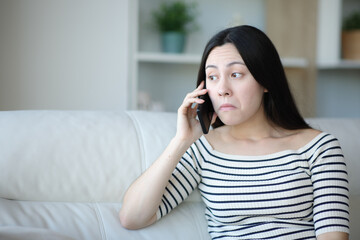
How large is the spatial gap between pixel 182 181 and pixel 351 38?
2.44 m

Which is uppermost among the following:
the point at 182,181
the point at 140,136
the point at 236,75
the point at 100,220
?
the point at 236,75

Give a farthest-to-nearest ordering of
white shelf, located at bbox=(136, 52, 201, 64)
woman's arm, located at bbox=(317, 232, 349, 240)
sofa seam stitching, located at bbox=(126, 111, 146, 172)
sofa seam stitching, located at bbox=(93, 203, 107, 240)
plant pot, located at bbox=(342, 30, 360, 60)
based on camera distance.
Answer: plant pot, located at bbox=(342, 30, 360, 60) → white shelf, located at bbox=(136, 52, 201, 64) → sofa seam stitching, located at bbox=(126, 111, 146, 172) → sofa seam stitching, located at bbox=(93, 203, 107, 240) → woman's arm, located at bbox=(317, 232, 349, 240)

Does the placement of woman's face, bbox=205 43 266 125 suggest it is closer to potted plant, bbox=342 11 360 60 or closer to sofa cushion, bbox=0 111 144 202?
sofa cushion, bbox=0 111 144 202

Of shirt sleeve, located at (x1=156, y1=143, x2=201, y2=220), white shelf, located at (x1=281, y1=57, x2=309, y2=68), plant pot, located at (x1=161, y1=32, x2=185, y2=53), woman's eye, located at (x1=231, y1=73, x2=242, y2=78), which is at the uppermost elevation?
woman's eye, located at (x1=231, y1=73, x2=242, y2=78)

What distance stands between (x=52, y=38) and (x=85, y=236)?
1794 millimetres

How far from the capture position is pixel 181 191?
1492 millimetres

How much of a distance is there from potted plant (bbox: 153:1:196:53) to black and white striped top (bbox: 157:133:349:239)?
179 centimetres

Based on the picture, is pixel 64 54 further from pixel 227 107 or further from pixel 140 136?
pixel 227 107

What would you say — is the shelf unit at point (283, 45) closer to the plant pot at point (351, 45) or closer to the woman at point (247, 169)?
the plant pot at point (351, 45)

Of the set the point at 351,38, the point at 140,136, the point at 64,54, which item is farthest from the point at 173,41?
the point at 140,136

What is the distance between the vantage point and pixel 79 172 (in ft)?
4.85

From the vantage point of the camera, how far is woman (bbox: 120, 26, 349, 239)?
1.37m

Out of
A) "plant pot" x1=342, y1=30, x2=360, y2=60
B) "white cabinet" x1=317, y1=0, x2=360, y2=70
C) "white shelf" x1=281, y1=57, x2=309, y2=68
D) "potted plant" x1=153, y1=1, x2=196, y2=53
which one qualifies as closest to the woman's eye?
"potted plant" x1=153, y1=1, x2=196, y2=53

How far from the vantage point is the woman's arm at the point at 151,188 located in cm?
139
